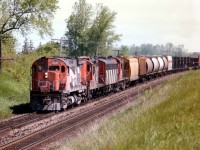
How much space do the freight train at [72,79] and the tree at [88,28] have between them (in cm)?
4824

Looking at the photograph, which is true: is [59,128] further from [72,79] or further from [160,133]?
[160,133]

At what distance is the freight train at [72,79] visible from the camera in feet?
92.8

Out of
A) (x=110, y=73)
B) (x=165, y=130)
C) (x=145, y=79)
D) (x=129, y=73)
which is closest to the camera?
(x=165, y=130)

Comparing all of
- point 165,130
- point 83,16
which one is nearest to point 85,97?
point 165,130

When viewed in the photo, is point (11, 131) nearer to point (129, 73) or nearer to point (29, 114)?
point (29, 114)

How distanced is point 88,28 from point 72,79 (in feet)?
220

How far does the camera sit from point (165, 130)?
12383 mm

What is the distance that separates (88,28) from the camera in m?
96.1

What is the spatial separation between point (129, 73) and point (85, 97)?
14459 millimetres

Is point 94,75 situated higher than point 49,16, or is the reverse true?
point 49,16

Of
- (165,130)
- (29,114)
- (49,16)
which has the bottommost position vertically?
(29,114)

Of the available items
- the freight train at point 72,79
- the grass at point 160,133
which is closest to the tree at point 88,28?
the freight train at point 72,79

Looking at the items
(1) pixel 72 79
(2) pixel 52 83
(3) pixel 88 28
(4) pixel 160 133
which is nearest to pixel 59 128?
(2) pixel 52 83

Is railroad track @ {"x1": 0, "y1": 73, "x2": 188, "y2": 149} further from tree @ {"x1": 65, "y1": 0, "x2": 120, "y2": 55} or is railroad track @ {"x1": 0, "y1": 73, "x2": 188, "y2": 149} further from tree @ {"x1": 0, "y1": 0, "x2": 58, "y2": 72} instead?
tree @ {"x1": 65, "y1": 0, "x2": 120, "y2": 55}
